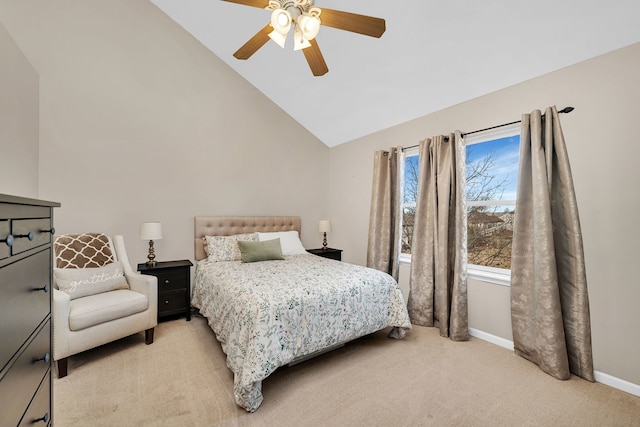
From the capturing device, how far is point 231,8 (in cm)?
294

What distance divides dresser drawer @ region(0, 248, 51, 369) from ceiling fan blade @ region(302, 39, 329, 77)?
1.93m

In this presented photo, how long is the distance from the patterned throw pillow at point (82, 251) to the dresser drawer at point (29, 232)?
176cm

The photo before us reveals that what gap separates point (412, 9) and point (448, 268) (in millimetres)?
2454

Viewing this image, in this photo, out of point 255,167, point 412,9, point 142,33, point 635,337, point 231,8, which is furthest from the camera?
point 255,167

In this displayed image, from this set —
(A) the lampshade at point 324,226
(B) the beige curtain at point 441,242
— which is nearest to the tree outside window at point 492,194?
(B) the beige curtain at point 441,242

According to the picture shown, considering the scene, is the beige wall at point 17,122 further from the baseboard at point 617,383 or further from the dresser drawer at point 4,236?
the baseboard at point 617,383

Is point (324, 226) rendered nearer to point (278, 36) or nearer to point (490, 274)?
point (490, 274)

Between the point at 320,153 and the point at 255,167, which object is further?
the point at 320,153

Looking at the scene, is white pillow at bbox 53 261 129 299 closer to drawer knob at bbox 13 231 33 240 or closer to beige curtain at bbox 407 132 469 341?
drawer knob at bbox 13 231 33 240

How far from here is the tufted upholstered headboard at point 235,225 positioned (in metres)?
3.57

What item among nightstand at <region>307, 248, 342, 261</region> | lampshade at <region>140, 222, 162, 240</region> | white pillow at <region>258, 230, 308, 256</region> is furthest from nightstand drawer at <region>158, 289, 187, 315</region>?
nightstand at <region>307, 248, 342, 261</region>

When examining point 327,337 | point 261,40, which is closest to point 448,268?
point 327,337

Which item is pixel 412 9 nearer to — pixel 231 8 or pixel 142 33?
pixel 231 8

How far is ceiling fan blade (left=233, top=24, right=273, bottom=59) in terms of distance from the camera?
1.93m
